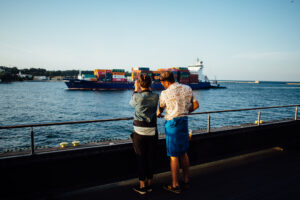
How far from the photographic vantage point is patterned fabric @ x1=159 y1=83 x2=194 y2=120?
248 cm

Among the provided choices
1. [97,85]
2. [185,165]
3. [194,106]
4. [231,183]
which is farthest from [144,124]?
[97,85]

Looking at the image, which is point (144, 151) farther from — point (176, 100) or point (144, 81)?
point (144, 81)

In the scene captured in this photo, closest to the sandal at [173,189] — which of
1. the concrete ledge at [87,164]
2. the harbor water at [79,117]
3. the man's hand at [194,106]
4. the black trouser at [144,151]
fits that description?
the black trouser at [144,151]

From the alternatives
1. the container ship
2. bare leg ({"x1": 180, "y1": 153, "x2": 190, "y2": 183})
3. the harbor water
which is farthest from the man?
the container ship

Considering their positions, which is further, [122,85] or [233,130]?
[122,85]

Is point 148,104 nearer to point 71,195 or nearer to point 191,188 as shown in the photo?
point 191,188

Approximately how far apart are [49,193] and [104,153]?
0.79 metres

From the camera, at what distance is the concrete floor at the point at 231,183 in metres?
2.54

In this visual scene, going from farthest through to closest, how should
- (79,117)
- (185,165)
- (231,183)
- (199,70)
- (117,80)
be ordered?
(199,70)
(117,80)
(79,117)
(231,183)
(185,165)

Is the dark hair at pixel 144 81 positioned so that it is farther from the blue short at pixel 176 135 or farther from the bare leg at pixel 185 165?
the bare leg at pixel 185 165

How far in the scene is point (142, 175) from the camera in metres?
2.61

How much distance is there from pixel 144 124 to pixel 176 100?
0.50 m

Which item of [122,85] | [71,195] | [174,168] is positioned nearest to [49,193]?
[71,195]

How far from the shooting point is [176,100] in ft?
8.13
